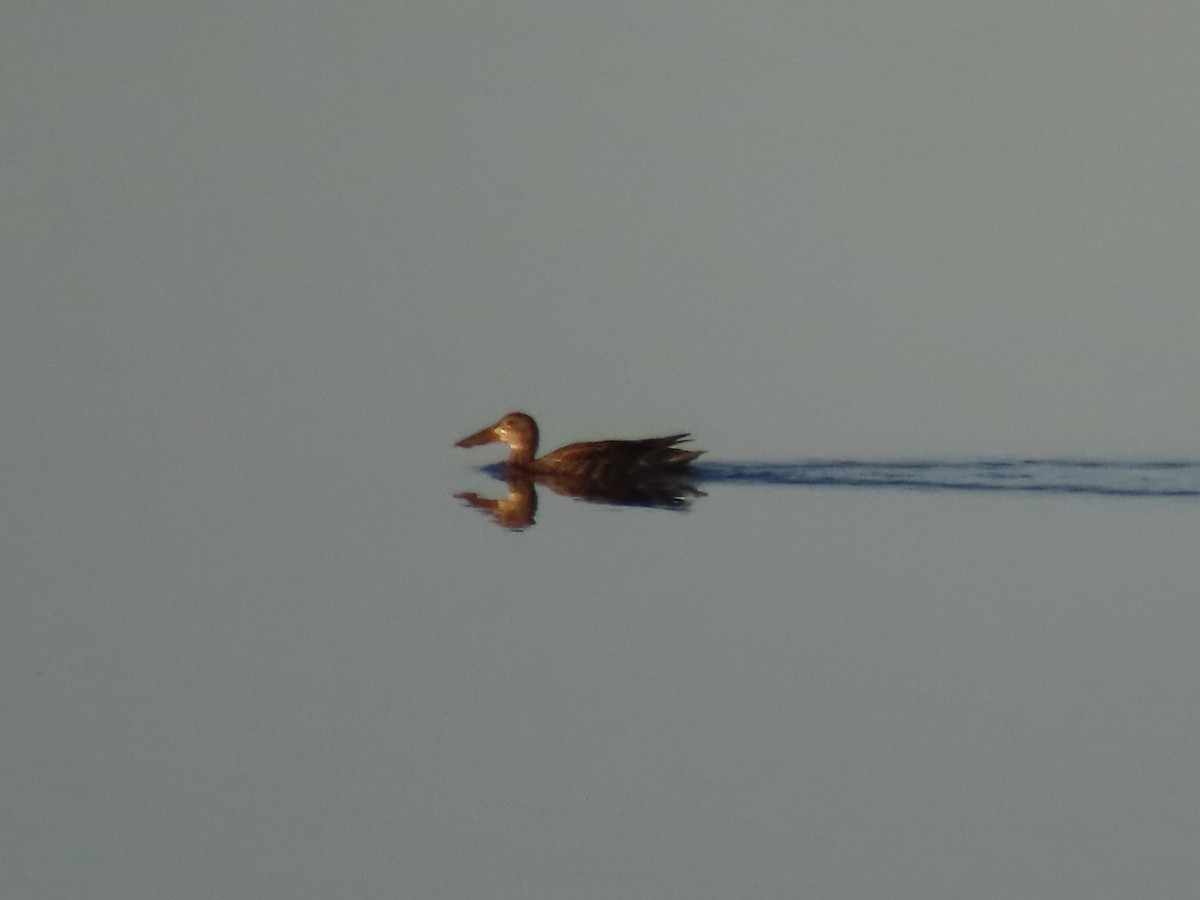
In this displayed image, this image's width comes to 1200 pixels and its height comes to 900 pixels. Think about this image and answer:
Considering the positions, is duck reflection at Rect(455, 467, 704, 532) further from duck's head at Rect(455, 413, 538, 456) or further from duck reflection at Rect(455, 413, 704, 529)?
duck's head at Rect(455, 413, 538, 456)

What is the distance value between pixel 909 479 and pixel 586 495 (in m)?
1.17

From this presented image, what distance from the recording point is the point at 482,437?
31.1 ft

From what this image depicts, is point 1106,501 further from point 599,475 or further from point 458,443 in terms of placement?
point 458,443

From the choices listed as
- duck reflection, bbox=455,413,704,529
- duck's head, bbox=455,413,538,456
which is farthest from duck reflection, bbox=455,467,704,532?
duck's head, bbox=455,413,538,456

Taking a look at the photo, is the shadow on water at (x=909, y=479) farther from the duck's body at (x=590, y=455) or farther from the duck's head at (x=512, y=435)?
the duck's head at (x=512, y=435)

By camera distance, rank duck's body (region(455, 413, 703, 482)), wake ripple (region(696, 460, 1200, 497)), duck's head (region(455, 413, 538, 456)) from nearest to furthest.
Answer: wake ripple (region(696, 460, 1200, 497)) → duck's body (region(455, 413, 703, 482)) → duck's head (region(455, 413, 538, 456))

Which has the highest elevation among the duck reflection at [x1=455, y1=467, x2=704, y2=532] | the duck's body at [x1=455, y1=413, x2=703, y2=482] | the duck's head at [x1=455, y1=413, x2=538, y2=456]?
the duck's head at [x1=455, y1=413, x2=538, y2=456]

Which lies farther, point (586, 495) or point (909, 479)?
point (586, 495)

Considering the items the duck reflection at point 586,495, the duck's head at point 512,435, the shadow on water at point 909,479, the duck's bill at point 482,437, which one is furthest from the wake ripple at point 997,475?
the duck's bill at point 482,437

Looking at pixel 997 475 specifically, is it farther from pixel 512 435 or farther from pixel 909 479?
pixel 512 435

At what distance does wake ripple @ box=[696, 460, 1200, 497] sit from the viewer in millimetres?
8297

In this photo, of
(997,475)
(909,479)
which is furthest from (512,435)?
(997,475)

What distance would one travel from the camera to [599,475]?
29.8ft

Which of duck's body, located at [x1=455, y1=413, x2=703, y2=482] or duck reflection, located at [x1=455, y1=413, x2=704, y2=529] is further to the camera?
duck's body, located at [x1=455, y1=413, x2=703, y2=482]
